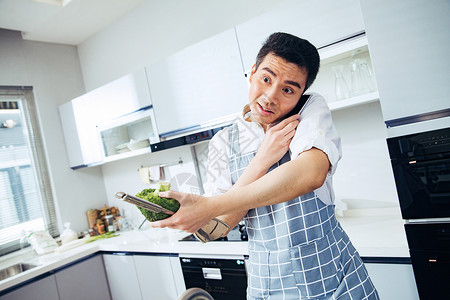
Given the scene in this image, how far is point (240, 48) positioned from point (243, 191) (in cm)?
147

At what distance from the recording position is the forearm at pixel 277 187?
0.69 m

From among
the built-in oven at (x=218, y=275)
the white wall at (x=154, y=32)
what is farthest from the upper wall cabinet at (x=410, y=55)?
A: the built-in oven at (x=218, y=275)

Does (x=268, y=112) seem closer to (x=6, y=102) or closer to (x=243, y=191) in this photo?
(x=243, y=191)

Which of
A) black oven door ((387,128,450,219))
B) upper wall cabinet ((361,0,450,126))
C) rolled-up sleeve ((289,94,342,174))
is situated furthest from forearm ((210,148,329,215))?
upper wall cabinet ((361,0,450,126))

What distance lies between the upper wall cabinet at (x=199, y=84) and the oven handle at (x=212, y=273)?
3.15 feet

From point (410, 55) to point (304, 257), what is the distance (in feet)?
3.49

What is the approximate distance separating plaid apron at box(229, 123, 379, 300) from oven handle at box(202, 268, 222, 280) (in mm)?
959

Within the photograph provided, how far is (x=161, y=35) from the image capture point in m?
2.82

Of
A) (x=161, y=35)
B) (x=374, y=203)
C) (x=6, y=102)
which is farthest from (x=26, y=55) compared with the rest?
(x=374, y=203)

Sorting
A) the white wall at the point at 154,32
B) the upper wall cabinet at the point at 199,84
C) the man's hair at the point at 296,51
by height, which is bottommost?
the man's hair at the point at 296,51

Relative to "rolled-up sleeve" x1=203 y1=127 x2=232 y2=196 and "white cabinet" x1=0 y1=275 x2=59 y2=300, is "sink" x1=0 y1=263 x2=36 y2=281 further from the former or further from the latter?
"rolled-up sleeve" x1=203 y1=127 x2=232 y2=196

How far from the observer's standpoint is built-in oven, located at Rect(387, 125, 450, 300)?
132 cm

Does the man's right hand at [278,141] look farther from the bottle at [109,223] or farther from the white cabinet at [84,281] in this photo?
the bottle at [109,223]

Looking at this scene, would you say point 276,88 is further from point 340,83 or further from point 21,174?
point 21,174
